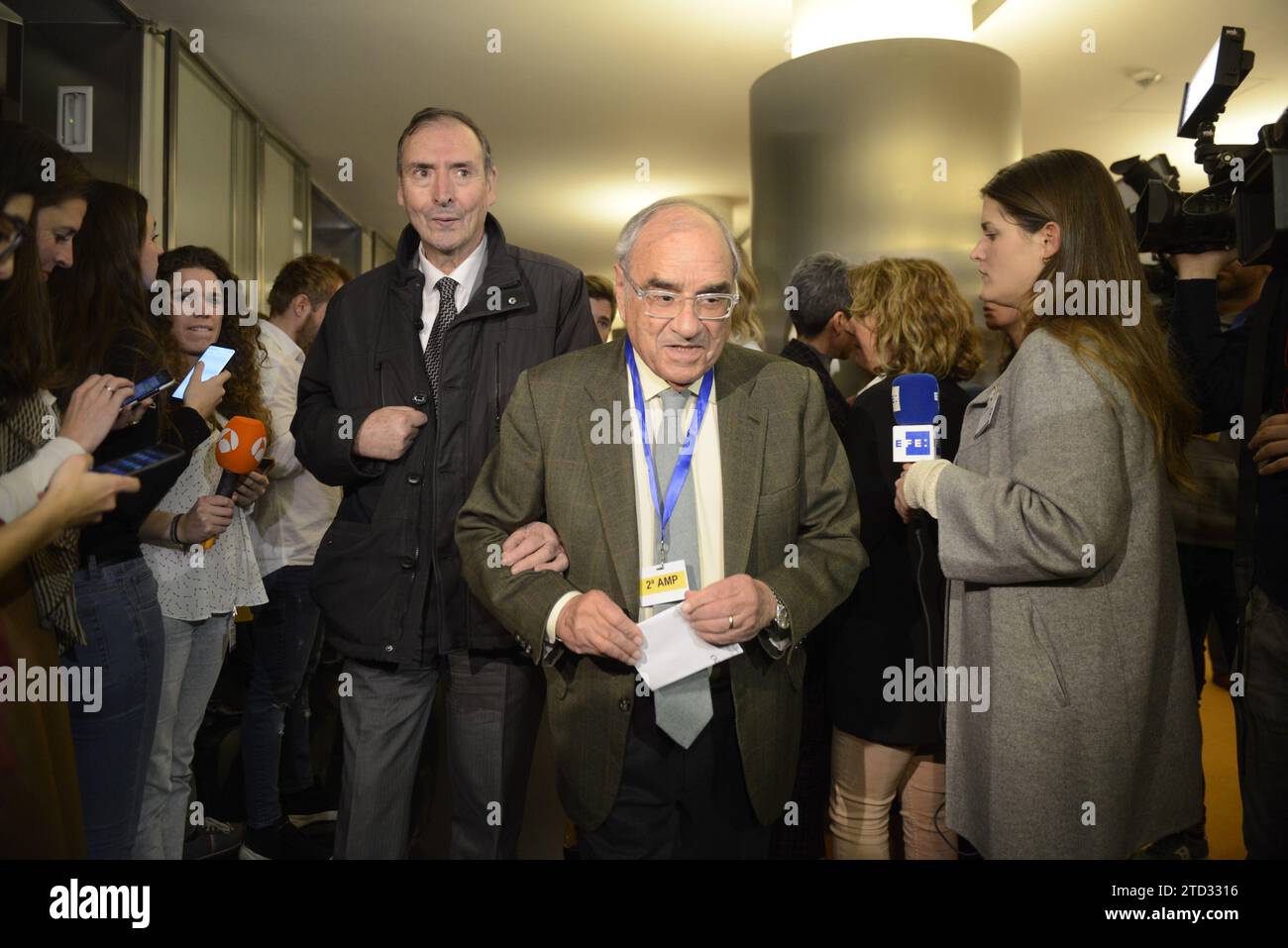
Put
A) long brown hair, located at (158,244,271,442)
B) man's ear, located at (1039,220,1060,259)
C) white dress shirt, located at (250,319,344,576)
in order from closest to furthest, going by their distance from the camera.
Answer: man's ear, located at (1039,220,1060,259), long brown hair, located at (158,244,271,442), white dress shirt, located at (250,319,344,576)

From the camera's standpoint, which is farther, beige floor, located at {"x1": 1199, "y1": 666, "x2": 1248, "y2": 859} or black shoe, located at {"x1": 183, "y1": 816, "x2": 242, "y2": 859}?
beige floor, located at {"x1": 1199, "y1": 666, "x2": 1248, "y2": 859}

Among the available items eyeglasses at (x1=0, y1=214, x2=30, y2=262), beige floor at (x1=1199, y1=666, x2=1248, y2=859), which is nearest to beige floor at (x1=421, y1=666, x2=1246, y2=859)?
beige floor at (x1=1199, y1=666, x2=1248, y2=859)

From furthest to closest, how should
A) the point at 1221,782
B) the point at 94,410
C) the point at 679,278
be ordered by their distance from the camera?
1. the point at 1221,782
2. the point at 679,278
3. the point at 94,410

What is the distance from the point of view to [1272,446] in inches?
74.7

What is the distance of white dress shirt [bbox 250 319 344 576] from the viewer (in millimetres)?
3219

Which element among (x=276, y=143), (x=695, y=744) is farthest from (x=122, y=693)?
(x=276, y=143)

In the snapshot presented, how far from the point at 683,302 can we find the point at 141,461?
3.08ft

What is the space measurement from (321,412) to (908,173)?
9.54ft

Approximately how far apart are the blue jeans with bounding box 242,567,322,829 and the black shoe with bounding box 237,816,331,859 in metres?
0.04

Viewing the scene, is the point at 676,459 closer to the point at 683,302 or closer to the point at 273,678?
the point at 683,302

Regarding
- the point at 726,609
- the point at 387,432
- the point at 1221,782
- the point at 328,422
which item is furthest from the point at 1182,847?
the point at 328,422

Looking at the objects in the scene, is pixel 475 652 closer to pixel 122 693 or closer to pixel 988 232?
pixel 122 693

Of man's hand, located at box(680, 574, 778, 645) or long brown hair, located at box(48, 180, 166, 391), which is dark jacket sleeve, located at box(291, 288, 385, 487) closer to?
long brown hair, located at box(48, 180, 166, 391)

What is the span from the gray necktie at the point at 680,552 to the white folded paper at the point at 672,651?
7 cm
